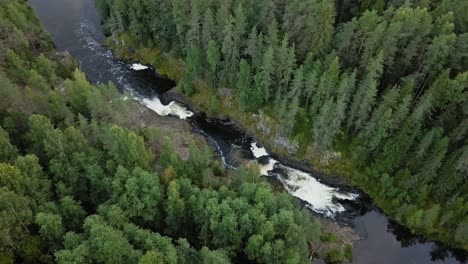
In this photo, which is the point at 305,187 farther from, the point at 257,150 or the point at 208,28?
the point at 208,28

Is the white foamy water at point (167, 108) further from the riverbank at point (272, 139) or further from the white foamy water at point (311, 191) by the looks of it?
the white foamy water at point (311, 191)

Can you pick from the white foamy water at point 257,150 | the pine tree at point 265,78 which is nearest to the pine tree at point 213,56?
the pine tree at point 265,78

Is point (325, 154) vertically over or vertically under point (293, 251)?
under

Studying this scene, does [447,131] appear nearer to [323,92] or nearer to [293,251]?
[323,92]

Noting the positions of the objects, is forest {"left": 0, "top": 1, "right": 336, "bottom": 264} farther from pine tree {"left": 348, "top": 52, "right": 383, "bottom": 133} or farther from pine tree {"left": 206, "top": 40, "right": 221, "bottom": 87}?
pine tree {"left": 348, "top": 52, "right": 383, "bottom": 133}

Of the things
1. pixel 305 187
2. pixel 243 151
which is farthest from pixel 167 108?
pixel 305 187

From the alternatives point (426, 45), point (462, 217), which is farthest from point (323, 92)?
point (462, 217)
